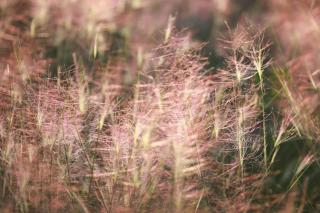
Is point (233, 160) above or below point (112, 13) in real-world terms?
below

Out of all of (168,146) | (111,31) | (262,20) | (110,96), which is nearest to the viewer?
(168,146)

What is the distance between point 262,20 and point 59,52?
786 millimetres

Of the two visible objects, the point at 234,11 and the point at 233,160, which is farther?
the point at 234,11

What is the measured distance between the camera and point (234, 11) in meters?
2.19

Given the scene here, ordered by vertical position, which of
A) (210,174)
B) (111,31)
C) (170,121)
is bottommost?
(210,174)

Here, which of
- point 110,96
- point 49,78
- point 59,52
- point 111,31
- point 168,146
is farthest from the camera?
point 111,31

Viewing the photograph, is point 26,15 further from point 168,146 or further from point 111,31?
point 168,146

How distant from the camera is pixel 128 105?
1.33 metres

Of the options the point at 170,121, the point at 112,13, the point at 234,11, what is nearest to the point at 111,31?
the point at 112,13

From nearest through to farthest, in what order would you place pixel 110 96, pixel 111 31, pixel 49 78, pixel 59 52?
1. pixel 49 78
2. pixel 110 96
3. pixel 59 52
4. pixel 111 31

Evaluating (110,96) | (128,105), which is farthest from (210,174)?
(110,96)

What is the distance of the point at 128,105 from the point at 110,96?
0.57 feet

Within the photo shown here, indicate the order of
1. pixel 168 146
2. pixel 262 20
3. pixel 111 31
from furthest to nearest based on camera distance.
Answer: pixel 262 20, pixel 111 31, pixel 168 146

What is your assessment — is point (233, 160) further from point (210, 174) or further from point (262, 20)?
point (262, 20)
